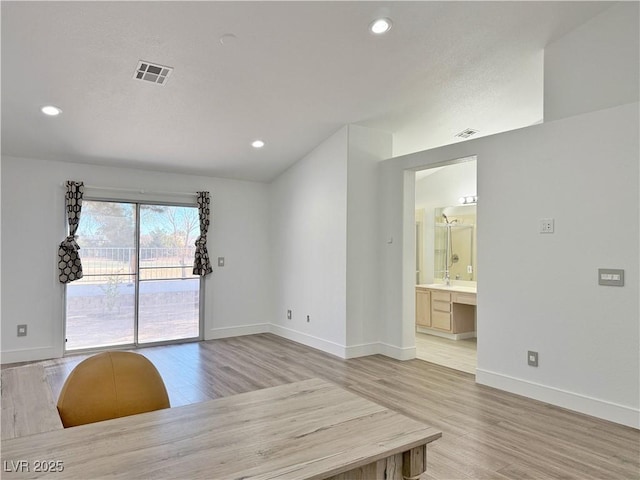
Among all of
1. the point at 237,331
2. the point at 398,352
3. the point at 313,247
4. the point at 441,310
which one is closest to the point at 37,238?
the point at 237,331

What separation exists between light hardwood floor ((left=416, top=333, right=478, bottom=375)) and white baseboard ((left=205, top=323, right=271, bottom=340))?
247cm

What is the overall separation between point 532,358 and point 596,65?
8.64 ft

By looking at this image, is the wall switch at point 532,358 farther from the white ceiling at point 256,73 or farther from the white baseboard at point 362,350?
the white ceiling at point 256,73

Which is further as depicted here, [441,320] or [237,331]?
[237,331]

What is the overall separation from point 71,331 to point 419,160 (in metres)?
4.82

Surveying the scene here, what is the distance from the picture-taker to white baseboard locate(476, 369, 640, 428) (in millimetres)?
3111

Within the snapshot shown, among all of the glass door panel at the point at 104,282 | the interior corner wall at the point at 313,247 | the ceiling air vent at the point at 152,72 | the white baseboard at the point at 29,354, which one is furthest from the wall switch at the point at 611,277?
the white baseboard at the point at 29,354

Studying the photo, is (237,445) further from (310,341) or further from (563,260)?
(310,341)

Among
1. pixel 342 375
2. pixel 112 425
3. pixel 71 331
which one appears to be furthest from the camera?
pixel 71 331

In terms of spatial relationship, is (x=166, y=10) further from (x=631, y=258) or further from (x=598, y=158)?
(x=631, y=258)

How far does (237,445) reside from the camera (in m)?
1.20

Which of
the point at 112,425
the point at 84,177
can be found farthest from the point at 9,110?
the point at 112,425

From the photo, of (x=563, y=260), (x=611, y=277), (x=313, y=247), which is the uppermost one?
(x=313, y=247)

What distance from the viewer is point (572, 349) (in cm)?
345
